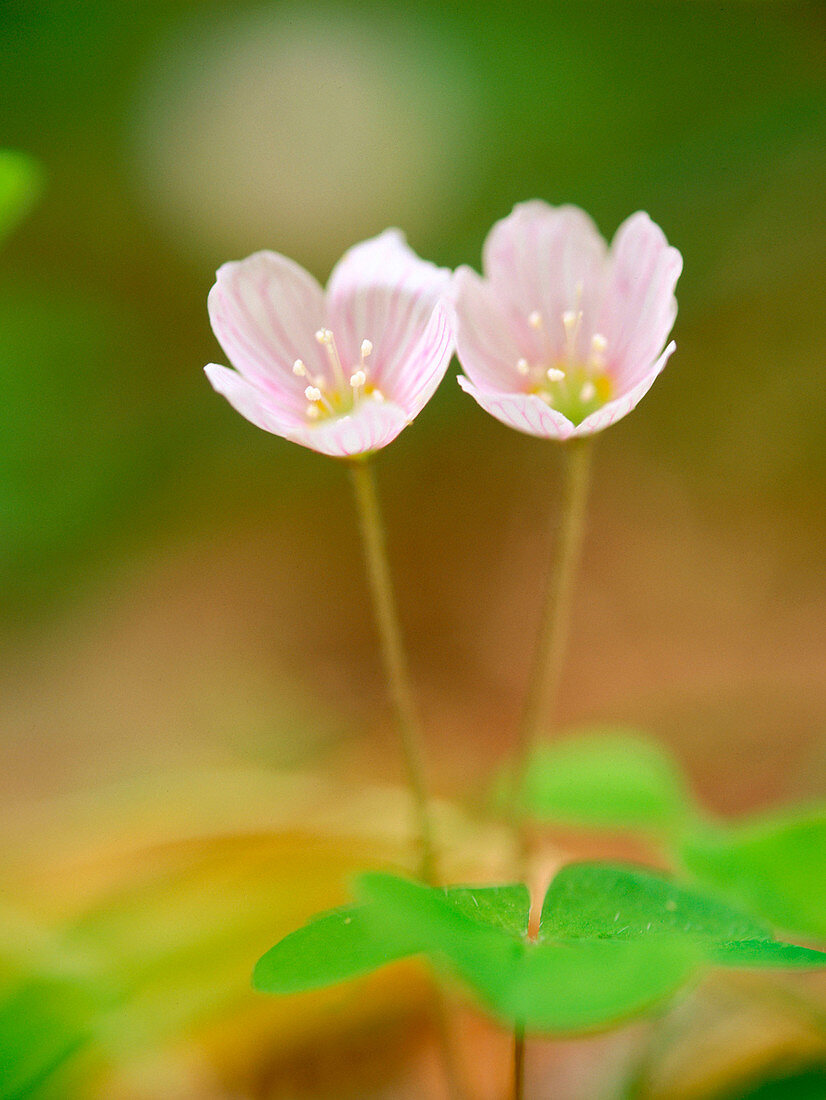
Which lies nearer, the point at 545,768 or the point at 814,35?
the point at 545,768

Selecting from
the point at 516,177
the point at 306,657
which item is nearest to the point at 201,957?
the point at 306,657

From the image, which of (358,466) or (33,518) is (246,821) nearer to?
(358,466)

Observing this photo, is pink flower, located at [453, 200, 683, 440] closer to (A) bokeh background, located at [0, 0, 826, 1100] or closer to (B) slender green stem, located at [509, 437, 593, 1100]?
(B) slender green stem, located at [509, 437, 593, 1100]

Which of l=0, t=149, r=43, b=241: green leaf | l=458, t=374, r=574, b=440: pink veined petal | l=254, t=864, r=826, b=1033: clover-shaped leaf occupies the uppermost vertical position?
l=0, t=149, r=43, b=241: green leaf

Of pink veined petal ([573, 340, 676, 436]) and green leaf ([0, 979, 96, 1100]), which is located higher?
pink veined petal ([573, 340, 676, 436])

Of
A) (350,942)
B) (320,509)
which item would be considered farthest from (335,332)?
(320,509)

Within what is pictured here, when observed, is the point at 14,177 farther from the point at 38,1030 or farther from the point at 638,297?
the point at 38,1030

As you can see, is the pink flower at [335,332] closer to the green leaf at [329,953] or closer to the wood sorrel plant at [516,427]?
the wood sorrel plant at [516,427]

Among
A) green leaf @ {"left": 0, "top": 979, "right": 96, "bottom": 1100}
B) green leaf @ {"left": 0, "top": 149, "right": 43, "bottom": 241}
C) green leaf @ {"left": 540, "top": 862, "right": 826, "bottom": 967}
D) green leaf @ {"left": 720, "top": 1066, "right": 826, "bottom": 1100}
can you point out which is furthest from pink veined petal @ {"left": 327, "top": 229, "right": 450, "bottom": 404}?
green leaf @ {"left": 720, "top": 1066, "right": 826, "bottom": 1100}
